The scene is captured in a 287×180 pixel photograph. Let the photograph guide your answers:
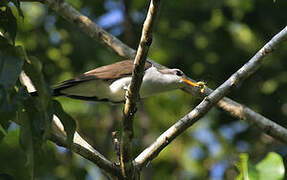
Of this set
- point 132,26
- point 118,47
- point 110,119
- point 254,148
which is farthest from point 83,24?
point 254,148

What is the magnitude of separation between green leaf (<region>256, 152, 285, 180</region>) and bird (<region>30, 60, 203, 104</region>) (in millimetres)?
1234

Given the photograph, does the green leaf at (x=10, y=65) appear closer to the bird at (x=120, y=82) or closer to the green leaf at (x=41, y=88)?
the green leaf at (x=41, y=88)

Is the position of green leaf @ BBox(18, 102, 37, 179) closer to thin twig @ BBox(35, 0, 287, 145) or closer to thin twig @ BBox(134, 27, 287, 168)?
thin twig @ BBox(134, 27, 287, 168)

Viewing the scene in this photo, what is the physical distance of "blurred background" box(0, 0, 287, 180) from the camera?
712 cm

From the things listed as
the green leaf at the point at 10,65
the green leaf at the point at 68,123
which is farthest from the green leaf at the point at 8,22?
the green leaf at the point at 68,123

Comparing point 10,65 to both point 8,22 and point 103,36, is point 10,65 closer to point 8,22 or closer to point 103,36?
point 8,22

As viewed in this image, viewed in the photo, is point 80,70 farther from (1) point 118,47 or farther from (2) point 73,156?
(1) point 118,47

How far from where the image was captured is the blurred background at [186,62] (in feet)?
23.4

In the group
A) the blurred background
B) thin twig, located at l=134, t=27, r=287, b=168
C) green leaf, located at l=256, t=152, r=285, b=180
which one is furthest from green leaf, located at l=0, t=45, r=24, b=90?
the blurred background

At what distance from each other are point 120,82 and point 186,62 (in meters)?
2.56

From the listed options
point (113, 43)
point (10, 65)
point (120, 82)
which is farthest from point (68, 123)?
point (120, 82)

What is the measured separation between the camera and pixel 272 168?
13.3 ft

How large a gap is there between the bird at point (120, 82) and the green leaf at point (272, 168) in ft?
4.05

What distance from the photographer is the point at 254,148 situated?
7.69 m
